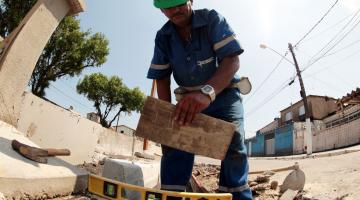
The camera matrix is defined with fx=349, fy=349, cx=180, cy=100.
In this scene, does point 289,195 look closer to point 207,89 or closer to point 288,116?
point 207,89

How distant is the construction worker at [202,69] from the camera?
239cm

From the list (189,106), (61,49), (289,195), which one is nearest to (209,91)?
(189,106)

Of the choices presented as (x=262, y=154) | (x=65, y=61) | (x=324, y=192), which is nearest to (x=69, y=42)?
(x=65, y=61)

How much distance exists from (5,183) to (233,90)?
175 centimetres

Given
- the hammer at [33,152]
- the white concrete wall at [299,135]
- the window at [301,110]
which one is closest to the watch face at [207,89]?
the hammer at [33,152]

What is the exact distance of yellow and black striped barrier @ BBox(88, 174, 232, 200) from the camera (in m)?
1.89

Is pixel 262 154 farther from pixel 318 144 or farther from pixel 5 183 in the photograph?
pixel 5 183

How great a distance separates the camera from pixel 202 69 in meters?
2.57

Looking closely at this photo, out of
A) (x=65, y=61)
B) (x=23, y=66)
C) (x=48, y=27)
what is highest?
(x=65, y=61)

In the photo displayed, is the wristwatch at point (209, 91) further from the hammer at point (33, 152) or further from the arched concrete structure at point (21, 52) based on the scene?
the arched concrete structure at point (21, 52)

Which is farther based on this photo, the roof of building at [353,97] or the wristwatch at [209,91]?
the roof of building at [353,97]

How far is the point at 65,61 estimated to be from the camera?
89.6 ft

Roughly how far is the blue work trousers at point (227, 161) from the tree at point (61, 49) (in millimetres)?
23213

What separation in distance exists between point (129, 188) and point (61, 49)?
26602 mm
